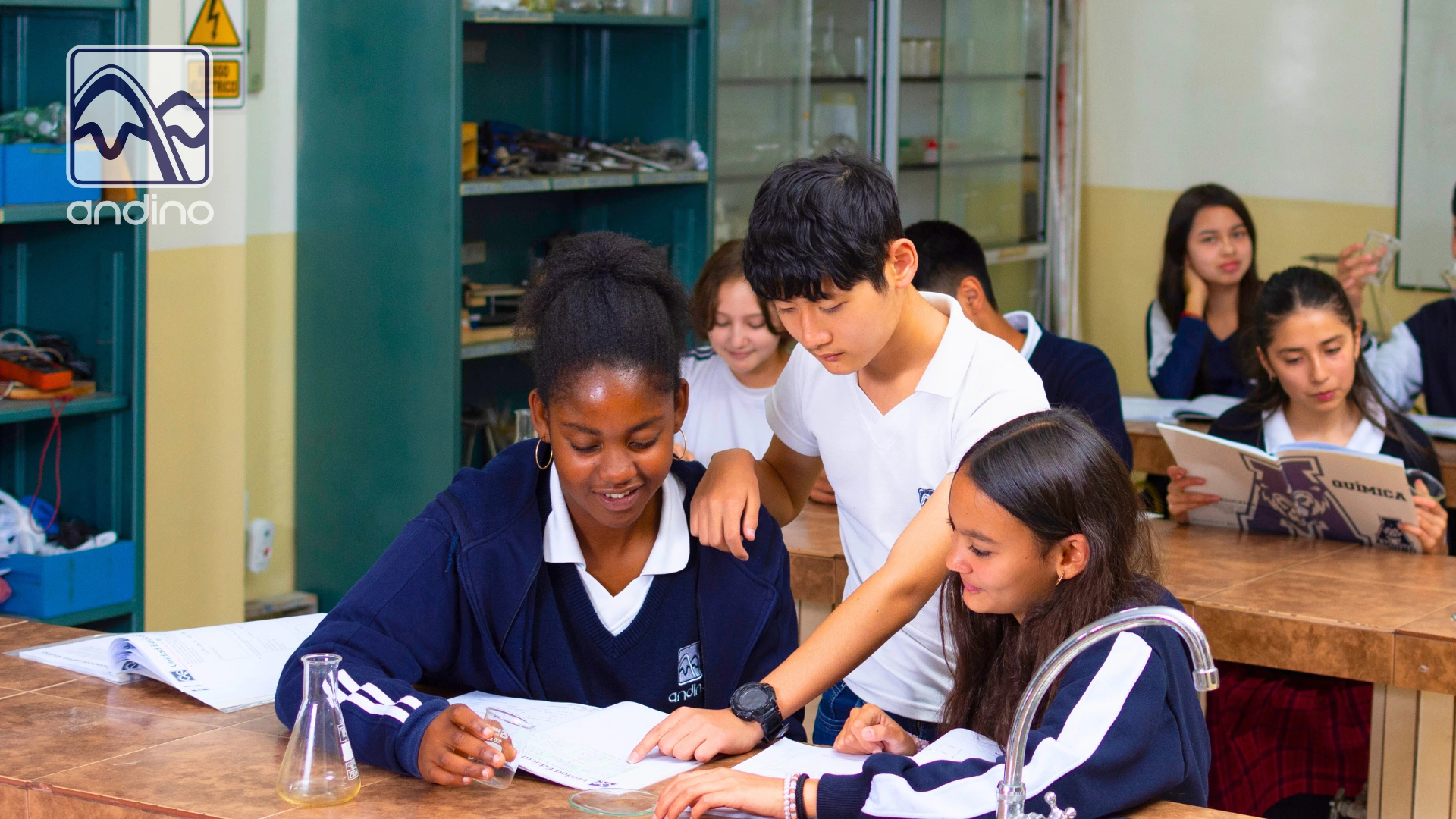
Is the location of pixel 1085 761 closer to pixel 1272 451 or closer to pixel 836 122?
pixel 1272 451

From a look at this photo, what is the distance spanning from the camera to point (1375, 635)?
2215mm

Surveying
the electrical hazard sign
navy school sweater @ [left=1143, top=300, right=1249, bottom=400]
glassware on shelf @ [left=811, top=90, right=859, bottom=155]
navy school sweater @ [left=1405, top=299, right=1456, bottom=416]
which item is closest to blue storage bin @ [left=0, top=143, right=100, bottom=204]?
the electrical hazard sign

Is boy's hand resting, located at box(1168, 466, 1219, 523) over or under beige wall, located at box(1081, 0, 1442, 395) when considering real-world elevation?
under

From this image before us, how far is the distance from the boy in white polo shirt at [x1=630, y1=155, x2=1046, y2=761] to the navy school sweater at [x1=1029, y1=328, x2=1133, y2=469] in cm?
96

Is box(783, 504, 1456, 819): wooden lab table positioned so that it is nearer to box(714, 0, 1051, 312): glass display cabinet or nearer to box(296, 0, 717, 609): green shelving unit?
box(296, 0, 717, 609): green shelving unit

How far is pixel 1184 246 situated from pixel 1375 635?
2.43m

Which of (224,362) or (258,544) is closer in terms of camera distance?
(224,362)

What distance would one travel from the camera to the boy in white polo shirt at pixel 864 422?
5.34ft

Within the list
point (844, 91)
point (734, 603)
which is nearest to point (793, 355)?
point (734, 603)

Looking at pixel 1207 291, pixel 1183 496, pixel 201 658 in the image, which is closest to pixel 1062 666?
pixel 201 658

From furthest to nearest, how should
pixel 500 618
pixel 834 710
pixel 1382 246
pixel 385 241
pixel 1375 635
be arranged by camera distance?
pixel 1382 246, pixel 385 241, pixel 1375 635, pixel 834 710, pixel 500 618

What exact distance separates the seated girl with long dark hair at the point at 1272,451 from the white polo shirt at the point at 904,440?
97cm

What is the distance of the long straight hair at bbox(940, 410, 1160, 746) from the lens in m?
1.44

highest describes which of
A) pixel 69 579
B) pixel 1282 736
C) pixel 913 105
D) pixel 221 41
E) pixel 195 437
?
pixel 913 105
